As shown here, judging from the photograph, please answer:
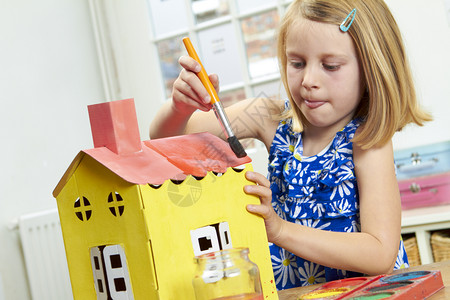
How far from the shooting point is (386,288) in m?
0.60

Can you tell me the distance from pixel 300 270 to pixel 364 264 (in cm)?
20

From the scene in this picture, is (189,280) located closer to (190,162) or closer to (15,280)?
(190,162)

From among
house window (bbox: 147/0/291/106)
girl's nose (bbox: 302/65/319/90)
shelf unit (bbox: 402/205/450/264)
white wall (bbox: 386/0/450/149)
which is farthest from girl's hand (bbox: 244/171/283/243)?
house window (bbox: 147/0/291/106)

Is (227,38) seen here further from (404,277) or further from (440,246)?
(404,277)

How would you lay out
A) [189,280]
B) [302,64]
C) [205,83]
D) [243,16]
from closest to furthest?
[189,280]
[205,83]
[302,64]
[243,16]

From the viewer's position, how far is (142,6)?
2.70m

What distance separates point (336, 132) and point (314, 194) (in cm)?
12

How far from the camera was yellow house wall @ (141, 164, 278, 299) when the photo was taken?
556mm

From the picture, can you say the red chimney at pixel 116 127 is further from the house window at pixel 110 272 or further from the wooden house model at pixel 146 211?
the house window at pixel 110 272

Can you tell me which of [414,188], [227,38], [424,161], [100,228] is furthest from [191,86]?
[227,38]

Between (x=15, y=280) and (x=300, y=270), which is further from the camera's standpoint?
(x=15, y=280)

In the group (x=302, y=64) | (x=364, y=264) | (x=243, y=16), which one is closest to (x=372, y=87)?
(x=302, y=64)

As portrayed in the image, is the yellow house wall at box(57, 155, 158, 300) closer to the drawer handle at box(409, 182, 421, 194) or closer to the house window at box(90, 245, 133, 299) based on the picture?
the house window at box(90, 245, 133, 299)

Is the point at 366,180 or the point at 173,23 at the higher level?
the point at 173,23
